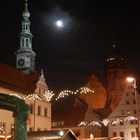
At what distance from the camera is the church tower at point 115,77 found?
103 metres

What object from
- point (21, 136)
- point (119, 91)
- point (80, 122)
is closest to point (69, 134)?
point (21, 136)

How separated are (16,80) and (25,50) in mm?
30861

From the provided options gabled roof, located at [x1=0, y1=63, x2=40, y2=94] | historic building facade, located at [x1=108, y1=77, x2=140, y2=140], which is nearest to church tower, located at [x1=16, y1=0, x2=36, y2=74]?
historic building facade, located at [x1=108, y1=77, x2=140, y2=140]

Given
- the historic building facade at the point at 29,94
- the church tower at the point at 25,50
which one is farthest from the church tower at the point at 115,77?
the historic building facade at the point at 29,94

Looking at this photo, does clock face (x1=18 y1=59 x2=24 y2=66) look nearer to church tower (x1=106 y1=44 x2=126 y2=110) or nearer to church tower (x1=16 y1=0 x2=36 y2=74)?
church tower (x1=16 y1=0 x2=36 y2=74)

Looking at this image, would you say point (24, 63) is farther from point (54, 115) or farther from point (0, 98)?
point (0, 98)

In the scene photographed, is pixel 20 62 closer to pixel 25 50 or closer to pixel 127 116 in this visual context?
pixel 25 50

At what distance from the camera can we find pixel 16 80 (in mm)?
54625

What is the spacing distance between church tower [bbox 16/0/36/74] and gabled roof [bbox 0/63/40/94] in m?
25.1

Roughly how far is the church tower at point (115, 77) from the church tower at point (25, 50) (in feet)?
86.1

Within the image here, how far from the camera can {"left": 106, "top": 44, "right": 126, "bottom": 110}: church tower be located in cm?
10348

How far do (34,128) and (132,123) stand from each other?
25056 mm

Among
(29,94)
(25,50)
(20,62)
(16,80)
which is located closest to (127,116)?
(29,94)

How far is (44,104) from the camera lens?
191 feet
